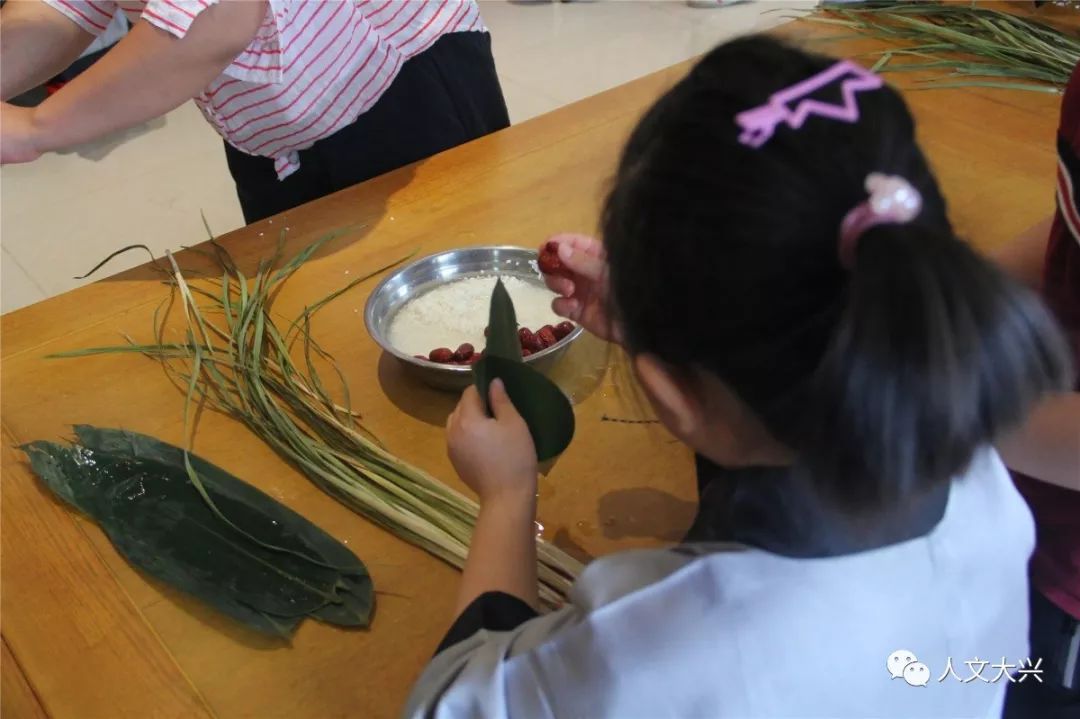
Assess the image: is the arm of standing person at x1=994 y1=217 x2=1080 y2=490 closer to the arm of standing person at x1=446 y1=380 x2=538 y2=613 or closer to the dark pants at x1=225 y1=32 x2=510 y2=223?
the arm of standing person at x1=446 y1=380 x2=538 y2=613

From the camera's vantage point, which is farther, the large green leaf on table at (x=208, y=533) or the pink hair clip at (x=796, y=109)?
the large green leaf on table at (x=208, y=533)

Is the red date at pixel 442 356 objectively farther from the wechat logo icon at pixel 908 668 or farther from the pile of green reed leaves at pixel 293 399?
the wechat logo icon at pixel 908 668

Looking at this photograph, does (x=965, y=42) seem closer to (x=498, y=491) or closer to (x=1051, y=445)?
(x=1051, y=445)

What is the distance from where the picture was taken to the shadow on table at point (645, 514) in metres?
0.83

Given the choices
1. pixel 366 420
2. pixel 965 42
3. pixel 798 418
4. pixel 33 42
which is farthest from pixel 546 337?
pixel 965 42

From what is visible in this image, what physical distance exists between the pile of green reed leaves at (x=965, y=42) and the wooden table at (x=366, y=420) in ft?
0.22

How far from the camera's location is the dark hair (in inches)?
17.8

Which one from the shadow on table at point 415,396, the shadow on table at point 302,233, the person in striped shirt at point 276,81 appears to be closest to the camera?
the shadow on table at point 415,396

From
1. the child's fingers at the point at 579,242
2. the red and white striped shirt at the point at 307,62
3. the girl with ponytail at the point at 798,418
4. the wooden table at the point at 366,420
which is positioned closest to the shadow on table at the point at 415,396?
the wooden table at the point at 366,420

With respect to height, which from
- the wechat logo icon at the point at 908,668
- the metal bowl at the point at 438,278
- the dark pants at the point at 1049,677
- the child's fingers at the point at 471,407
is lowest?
the dark pants at the point at 1049,677

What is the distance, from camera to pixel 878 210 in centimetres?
46

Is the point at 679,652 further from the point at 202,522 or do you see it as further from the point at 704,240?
the point at 202,522

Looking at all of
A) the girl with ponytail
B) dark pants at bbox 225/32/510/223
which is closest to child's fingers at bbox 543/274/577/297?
the girl with ponytail

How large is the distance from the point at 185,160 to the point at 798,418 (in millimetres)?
2959
